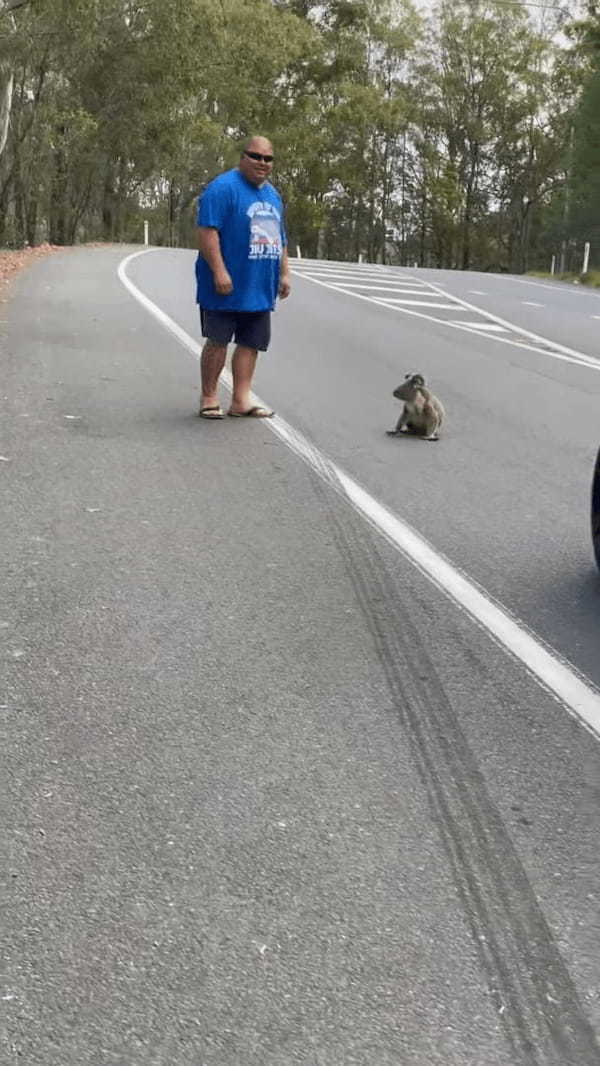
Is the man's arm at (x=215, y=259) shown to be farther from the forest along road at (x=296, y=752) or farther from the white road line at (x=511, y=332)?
the white road line at (x=511, y=332)

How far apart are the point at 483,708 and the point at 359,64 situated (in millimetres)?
74055

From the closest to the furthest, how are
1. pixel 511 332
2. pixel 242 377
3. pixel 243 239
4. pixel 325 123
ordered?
pixel 243 239 < pixel 242 377 < pixel 511 332 < pixel 325 123

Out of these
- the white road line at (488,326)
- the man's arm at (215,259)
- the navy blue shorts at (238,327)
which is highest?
the man's arm at (215,259)

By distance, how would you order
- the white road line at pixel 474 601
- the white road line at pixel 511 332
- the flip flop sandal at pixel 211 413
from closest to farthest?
the white road line at pixel 474 601 < the flip flop sandal at pixel 211 413 < the white road line at pixel 511 332

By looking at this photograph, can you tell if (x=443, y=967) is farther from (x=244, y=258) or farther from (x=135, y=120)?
(x=135, y=120)

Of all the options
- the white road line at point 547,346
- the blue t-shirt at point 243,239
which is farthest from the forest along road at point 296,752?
the white road line at point 547,346

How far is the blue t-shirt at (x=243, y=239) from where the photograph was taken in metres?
8.41

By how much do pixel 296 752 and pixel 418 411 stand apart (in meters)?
5.21

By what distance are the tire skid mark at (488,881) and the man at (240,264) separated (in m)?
4.35

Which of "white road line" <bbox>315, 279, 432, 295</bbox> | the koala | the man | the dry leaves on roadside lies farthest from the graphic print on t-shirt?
"white road line" <bbox>315, 279, 432, 295</bbox>

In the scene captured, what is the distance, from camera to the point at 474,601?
16.8 ft

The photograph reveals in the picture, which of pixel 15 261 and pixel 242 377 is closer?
pixel 242 377

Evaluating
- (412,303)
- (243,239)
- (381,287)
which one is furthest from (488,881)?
(381,287)

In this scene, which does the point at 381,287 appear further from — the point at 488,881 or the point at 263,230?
the point at 488,881
